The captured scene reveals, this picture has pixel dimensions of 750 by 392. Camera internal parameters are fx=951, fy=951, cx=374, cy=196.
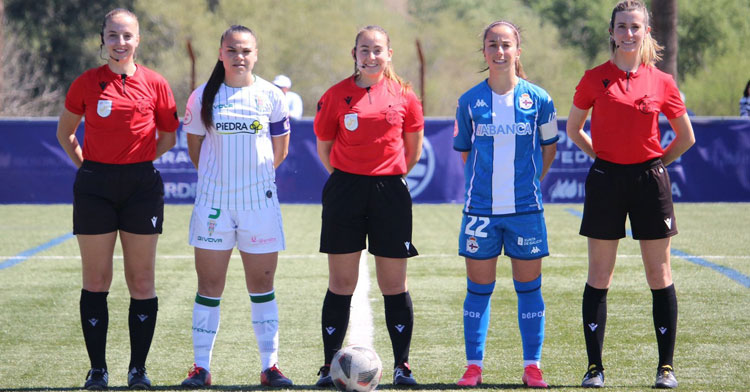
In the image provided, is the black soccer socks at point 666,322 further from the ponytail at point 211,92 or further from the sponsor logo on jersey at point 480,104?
the ponytail at point 211,92

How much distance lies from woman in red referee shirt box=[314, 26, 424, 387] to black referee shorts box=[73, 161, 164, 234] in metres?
0.90

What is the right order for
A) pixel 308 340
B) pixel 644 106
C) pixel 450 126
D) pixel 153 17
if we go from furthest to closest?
pixel 153 17 → pixel 450 126 → pixel 308 340 → pixel 644 106

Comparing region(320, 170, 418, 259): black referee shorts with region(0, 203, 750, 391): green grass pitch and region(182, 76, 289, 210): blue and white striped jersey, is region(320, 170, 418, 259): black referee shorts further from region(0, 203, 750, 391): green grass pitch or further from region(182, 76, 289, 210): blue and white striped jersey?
region(0, 203, 750, 391): green grass pitch

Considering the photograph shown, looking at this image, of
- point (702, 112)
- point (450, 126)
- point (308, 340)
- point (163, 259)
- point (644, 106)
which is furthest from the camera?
point (702, 112)

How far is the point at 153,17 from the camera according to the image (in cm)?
4009

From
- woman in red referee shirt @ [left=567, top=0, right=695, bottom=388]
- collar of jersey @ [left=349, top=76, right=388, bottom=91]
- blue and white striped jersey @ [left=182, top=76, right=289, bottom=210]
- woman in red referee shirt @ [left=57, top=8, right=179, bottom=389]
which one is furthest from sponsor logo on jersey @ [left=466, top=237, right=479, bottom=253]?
woman in red referee shirt @ [left=57, top=8, right=179, bottom=389]

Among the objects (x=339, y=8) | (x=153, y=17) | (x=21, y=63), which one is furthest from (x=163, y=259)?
(x=339, y=8)

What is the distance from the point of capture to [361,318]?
6.93m

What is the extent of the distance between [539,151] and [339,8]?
53135 mm

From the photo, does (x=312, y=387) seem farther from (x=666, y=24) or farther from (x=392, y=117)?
(x=666, y=24)

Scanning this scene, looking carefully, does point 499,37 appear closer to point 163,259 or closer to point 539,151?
point 539,151

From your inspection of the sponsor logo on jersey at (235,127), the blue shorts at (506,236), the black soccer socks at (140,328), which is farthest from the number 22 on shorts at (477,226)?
the black soccer socks at (140,328)

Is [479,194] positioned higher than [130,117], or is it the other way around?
[130,117]

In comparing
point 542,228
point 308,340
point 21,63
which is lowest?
point 308,340
